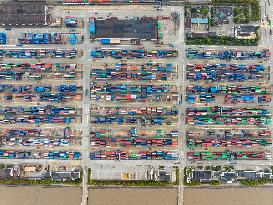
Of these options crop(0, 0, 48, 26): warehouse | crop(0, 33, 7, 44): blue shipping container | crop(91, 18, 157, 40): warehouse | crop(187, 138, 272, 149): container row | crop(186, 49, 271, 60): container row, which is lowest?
crop(187, 138, 272, 149): container row

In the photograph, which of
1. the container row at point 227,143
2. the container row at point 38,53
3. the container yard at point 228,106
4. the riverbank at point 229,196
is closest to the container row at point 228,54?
the container yard at point 228,106

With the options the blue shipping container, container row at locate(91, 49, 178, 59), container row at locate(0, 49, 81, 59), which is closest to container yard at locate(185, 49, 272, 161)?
container row at locate(91, 49, 178, 59)

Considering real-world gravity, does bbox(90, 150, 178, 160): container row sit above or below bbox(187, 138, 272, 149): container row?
below

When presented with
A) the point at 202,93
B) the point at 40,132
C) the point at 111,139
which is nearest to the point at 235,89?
the point at 202,93

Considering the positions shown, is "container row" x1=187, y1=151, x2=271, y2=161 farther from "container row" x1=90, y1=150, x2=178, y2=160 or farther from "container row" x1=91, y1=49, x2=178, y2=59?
"container row" x1=91, y1=49, x2=178, y2=59

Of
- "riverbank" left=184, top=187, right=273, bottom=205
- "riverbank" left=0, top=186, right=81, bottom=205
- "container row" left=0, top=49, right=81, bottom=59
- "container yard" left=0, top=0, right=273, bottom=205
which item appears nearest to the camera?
"riverbank" left=0, top=186, right=81, bottom=205

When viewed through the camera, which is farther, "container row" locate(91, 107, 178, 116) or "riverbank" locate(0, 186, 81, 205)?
"container row" locate(91, 107, 178, 116)

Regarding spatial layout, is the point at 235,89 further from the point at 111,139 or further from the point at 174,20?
the point at 111,139

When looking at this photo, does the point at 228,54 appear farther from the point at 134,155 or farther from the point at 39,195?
the point at 39,195
